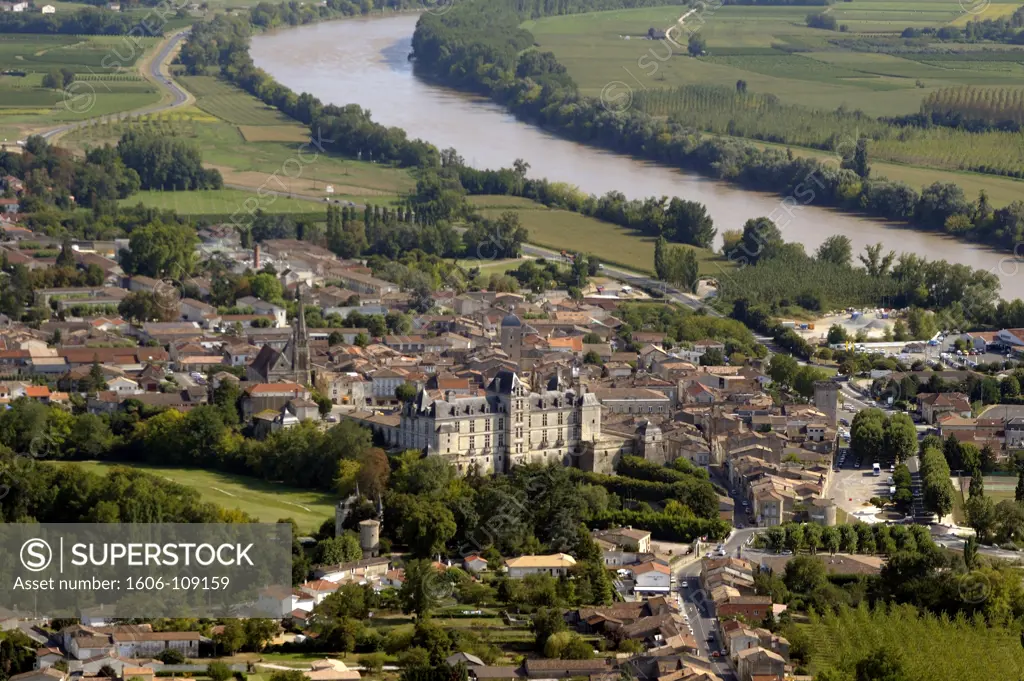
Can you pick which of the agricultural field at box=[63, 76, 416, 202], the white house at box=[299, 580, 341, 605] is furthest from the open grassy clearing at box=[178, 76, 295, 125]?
the white house at box=[299, 580, 341, 605]

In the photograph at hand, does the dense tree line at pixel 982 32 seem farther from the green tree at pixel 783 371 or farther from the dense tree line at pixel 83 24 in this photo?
the green tree at pixel 783 371

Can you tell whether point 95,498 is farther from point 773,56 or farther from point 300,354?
point 773,56

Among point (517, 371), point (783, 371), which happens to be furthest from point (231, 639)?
point (783, 371)

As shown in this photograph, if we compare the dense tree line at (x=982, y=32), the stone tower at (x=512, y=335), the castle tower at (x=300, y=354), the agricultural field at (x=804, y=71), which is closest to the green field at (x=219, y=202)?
the stone tower at (x=512, y=335)

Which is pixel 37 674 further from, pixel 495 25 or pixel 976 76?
pixel 495 25

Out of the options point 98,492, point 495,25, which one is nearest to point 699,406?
point 98,492

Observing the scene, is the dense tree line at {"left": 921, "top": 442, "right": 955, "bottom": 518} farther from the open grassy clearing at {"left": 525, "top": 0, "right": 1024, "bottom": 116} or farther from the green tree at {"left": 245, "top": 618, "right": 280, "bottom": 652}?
the open grassy clearing at {"left": 525, "top": 0, "right": 1024, "bottom": 116}
